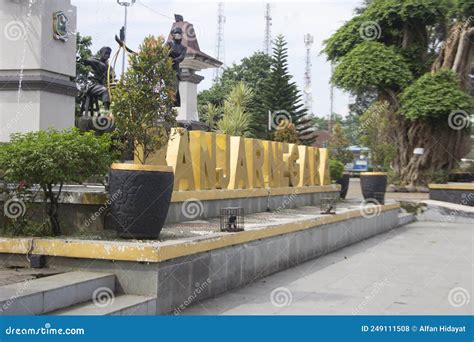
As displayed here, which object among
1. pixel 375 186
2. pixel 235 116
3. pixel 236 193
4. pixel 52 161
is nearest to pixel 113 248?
pixel 52 161

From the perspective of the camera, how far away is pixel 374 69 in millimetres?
26094

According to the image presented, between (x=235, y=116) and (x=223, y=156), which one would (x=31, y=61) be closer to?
(x=223, y=156)

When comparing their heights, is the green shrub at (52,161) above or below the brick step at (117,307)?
above

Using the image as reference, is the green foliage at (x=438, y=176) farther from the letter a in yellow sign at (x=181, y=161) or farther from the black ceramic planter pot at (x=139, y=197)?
the black ceramic planter pot at (x=139, y=197)

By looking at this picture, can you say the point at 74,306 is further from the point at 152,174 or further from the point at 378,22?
the point at 378,22

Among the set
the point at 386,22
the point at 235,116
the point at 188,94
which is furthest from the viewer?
the point at 386,22

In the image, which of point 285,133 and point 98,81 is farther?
point 285,133

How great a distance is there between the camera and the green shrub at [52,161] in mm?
5883

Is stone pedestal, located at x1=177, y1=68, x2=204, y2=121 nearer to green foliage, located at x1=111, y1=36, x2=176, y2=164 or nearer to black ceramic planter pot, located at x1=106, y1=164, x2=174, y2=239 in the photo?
green foliage, located at x1=111, y1=36, x2=176, y2=164

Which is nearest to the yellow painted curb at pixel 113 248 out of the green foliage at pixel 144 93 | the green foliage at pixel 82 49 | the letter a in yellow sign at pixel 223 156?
the green foliage at pixel 144 93

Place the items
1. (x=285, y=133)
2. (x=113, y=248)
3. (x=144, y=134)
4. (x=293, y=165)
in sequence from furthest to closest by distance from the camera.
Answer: (x=285, y=133), (x=293, y=165), (x=144, y=134), (x=113, y=248)

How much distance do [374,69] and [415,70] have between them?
2.76 metres

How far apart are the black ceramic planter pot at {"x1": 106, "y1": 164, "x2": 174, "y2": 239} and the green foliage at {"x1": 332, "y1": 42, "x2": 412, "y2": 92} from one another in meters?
21.7

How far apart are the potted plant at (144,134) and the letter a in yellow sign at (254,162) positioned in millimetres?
4017
